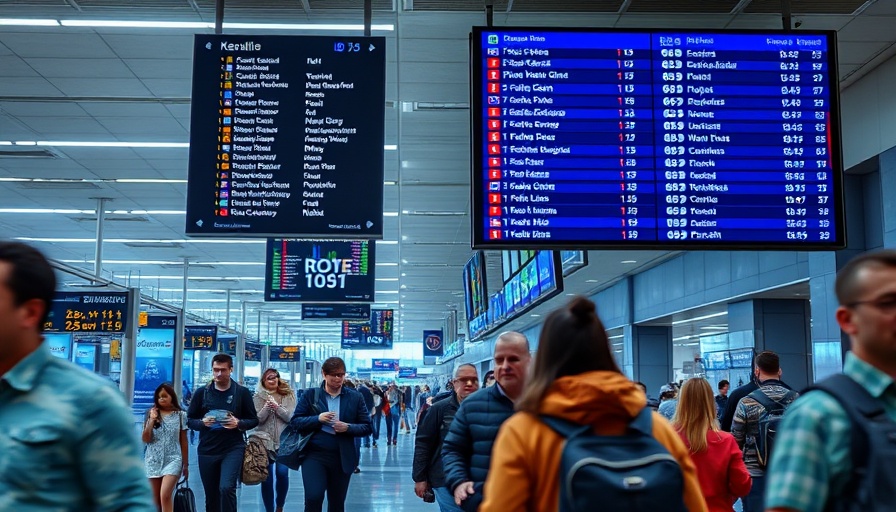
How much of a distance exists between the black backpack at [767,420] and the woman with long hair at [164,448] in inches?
202

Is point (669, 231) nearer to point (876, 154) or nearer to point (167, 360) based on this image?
point (876, 154)

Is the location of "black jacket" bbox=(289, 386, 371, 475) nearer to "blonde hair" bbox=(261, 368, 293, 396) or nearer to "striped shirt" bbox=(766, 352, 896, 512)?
"blonde hair" bbox=(261, 368, 293, 396)

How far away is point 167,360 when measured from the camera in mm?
19359

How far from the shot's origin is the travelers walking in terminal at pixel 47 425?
6.87ft

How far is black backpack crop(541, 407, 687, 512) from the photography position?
2.21 m

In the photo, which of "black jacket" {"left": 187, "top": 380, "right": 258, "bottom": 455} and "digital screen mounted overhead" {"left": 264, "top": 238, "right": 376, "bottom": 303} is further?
"digital screen mounted overhead" {"left": 264, "top": 238, "right": 376, "bottom": 303}

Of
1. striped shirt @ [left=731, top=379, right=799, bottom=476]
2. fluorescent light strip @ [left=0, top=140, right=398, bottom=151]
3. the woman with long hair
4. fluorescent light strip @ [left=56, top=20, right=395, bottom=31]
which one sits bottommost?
the woman with long hair

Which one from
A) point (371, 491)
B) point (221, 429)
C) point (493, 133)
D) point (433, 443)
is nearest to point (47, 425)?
point (493, 133)

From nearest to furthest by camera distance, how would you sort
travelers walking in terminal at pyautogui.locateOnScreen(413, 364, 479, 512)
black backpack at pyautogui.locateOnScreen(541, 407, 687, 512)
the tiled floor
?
black backpack at pyautogui.locateOnScreen(541, 407, 687, 512), travelers walking in terminal at pyautogui.locateOnScreen(413, 364, 479, 512), the tiled floor

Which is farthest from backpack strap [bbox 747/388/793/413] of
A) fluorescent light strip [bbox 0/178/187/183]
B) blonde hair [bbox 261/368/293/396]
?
fluorescent light strip [bbox 0/178/187/183]

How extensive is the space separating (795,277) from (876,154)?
15.0 ft

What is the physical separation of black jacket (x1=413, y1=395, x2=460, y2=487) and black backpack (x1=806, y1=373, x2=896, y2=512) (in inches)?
175

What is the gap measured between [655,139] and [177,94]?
20.5ft

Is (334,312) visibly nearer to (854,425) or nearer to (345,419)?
(345,419)
